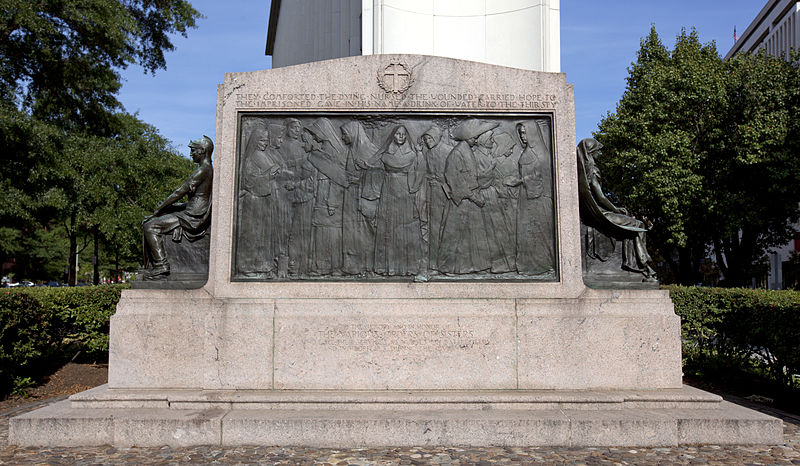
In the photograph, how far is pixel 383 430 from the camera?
6457mm

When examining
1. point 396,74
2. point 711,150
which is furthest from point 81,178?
point 711,150

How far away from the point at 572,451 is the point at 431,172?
3708mm

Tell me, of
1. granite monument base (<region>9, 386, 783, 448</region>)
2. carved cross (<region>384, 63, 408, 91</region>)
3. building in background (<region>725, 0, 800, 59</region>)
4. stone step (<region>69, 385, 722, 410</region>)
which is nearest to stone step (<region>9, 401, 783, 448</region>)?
granite monument base (<region>9, 386, 783, 448</region>)

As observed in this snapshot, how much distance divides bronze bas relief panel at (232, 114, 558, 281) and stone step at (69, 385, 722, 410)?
4.96 ft

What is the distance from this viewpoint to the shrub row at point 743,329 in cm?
934

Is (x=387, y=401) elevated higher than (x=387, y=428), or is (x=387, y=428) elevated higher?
(x=387, y=401)

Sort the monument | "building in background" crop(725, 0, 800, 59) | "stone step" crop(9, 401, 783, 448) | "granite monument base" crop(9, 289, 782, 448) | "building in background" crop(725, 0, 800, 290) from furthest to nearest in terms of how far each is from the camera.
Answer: "building in background" crop(725, 0, 800, 59) < "building in background" crop(725, 0, 800, 290) < "granite monument base" crop(9, 289, 782, 448) < the monument < "stone step" crop(9, 401, 783, 448)

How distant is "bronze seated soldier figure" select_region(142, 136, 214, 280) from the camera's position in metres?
7.92

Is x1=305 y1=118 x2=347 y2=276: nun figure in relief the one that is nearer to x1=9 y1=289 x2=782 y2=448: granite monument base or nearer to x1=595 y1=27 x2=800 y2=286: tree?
x1=9 y1=289 x2=782 y2=448: granite monument base

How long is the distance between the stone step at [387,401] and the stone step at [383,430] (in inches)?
14.9

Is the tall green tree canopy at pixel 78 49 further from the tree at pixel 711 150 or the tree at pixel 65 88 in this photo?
the tree at pixel 711 150

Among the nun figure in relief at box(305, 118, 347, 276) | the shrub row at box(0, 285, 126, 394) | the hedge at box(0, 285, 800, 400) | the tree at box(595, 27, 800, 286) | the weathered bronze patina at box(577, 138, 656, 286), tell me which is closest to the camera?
the nun figure in relief at box(305, 118, 347, 276)

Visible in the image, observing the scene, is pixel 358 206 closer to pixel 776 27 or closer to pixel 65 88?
pixel 65 88

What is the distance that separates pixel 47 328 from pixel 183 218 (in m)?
4.57
